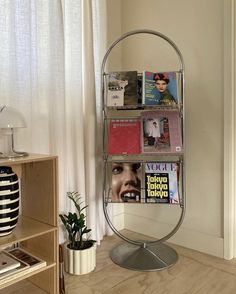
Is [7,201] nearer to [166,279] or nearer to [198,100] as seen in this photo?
[166,279]

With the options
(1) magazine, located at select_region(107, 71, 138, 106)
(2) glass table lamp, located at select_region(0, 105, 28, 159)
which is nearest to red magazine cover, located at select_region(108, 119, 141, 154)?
(1) magazine, located at select_region(107, 71, 138, 106)

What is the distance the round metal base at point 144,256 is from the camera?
1.79 m

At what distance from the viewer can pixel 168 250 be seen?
201cm

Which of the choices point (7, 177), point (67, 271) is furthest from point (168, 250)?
point (7, 177)

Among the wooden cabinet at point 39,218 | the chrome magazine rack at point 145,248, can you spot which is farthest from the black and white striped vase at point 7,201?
the chrome magazine rack at point 145,248

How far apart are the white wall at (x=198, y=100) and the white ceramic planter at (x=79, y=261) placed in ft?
2.26

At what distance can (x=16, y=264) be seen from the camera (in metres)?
1.38

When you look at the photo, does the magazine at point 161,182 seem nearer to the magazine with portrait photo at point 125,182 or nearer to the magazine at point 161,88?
the magazine with portrait photo at point 125,182

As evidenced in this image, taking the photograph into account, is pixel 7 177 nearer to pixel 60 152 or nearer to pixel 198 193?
pixel 60 152

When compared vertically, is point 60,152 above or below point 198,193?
above

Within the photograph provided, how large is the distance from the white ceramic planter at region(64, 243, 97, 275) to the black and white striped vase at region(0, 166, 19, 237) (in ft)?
1.51

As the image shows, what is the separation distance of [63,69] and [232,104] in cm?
105

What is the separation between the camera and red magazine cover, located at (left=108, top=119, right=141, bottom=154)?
6.20ft

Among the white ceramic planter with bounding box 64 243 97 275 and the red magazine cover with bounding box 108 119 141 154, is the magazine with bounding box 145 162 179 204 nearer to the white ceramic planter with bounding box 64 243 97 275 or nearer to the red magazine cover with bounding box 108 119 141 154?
the red magazine cover with bounding box 108 119 141 154
